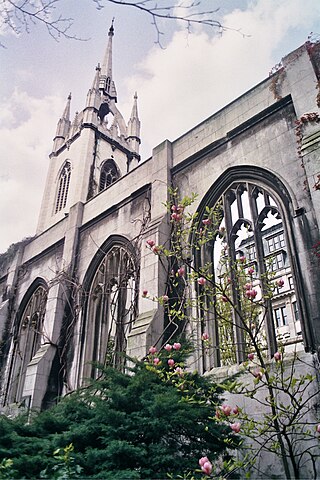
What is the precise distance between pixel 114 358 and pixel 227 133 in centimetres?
622

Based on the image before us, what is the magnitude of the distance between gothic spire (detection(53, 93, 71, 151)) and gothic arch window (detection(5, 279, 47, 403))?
17.4 m

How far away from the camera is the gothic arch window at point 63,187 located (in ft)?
85.3

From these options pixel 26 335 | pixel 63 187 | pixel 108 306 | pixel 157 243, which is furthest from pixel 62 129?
pixel 157 243

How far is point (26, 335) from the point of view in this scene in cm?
1441

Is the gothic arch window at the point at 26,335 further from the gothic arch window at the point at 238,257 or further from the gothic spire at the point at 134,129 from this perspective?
the gothic spire at the point at 134,129

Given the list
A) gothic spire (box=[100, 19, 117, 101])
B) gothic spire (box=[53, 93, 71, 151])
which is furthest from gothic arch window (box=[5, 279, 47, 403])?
gothic spire (box=[100, 19, 117, 101])

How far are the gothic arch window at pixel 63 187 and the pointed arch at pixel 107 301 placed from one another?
48.5 ft

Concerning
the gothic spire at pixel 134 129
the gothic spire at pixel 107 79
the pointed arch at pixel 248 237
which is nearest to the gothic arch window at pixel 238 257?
the pointed arch at pixel 248 237

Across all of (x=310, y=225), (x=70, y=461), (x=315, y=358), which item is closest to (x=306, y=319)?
(x=315, y=358)

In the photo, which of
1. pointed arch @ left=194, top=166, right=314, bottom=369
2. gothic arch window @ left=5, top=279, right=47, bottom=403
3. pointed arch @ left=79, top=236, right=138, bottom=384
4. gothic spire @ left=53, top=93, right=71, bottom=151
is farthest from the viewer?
gothic spire @ left=53, top=93, right=71, bottom=151

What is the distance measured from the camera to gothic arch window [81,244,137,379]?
10422 millimetres

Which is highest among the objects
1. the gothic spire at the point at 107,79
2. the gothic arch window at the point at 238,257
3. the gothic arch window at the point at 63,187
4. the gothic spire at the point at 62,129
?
the gothic spire at the point at 107,79

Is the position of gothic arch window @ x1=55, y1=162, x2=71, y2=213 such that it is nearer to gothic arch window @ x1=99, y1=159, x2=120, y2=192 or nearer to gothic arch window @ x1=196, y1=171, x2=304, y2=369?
gothic arch window @ x1=99, y1=159, x2=120, y2=192

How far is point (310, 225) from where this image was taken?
682 centimetres
